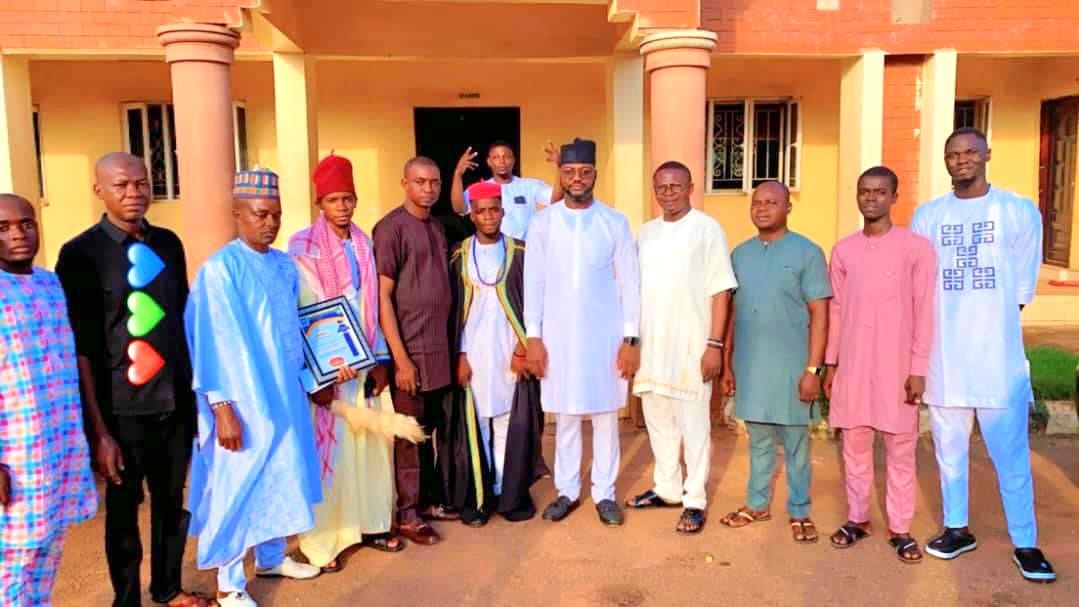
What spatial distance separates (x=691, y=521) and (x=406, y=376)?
5.24 feet

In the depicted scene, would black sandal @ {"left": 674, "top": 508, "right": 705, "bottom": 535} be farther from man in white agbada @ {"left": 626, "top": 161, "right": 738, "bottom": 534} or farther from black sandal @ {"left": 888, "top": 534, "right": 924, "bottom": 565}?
black sandal @ {"left": 888, "top": 534, "right": 924, "bottom": 565}

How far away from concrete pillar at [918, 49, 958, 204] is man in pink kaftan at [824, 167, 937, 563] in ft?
13.2

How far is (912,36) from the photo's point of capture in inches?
288

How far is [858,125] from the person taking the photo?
7445 millimetres

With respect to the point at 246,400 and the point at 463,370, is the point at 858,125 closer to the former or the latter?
the point at 463,370

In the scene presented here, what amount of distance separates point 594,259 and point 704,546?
149 cm

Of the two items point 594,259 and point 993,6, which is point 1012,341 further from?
point 993,6

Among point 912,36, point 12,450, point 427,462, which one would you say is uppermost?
point 912,36

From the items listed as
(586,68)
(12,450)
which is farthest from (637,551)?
(586,68)

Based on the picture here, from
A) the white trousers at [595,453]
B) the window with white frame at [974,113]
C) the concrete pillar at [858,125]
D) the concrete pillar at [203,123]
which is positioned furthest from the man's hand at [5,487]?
the window with white frame at [974,113]

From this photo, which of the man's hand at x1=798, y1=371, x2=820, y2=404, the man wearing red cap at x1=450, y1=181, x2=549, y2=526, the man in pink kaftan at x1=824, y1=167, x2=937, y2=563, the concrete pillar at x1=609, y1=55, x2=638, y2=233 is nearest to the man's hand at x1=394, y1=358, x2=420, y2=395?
the man wearing red cap at x1=450, y1=181, x2=549, y2=526

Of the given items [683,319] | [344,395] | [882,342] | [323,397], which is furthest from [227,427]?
[882,342]

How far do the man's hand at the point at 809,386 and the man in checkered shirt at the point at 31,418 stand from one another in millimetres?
3052

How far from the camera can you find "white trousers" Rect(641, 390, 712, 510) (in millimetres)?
4297
